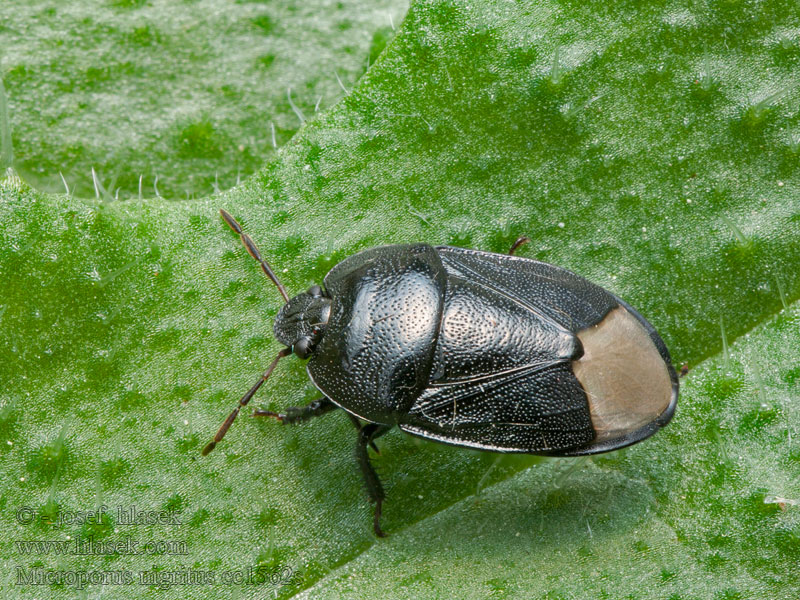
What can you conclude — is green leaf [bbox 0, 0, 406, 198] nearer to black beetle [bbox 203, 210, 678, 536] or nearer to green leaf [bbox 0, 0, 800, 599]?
green leaf [bbox 0, 0, 800, 599]

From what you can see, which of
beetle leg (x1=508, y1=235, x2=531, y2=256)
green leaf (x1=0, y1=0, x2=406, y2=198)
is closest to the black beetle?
beetle leg (x1=508, y1=235, x2=531, y2=256)

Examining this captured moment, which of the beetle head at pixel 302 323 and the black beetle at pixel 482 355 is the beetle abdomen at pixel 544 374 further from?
the beetle head at pixel 302 323

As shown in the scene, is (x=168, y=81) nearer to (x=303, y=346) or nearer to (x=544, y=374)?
(x=303, y=346)

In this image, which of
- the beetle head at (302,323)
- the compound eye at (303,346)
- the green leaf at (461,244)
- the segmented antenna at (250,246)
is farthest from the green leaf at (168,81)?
the compound eye at (303,346)

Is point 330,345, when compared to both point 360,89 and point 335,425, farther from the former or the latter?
point 360,89

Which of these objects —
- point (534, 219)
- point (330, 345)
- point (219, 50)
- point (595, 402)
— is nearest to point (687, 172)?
point (534, 219)

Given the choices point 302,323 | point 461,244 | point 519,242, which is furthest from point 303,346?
point 519,242
